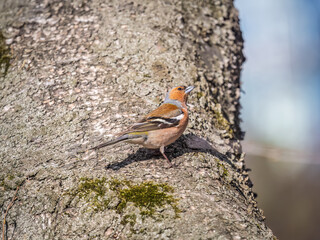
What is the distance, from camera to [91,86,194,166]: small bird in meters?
3.14

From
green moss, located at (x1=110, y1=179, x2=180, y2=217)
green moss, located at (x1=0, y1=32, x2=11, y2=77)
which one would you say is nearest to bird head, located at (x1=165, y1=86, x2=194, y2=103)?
green moss, located at (x1=110, y1=179, x2=180, y2=217)

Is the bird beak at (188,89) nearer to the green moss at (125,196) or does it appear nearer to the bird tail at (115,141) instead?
the bird tail at (115,141)

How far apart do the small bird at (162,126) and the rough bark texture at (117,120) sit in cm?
14

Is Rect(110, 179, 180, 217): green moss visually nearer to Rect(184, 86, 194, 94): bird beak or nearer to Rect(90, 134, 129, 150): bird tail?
Rect(90, 134, 129, 150): bird tail

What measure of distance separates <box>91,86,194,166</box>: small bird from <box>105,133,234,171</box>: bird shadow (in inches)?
3.1

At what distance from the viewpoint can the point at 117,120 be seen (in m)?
3.36

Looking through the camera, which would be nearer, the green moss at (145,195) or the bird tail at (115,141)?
the green moss at (145,195)

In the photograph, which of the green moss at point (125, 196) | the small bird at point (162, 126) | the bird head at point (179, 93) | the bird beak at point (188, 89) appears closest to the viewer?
the green moss at point (125, 196)

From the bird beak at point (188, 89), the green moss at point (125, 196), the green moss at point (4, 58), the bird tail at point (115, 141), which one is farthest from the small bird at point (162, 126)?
the green moss at point (4, 58)

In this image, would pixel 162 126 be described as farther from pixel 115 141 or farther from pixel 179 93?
pixel 115 141

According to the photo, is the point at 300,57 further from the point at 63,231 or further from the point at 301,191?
the point at 63,231

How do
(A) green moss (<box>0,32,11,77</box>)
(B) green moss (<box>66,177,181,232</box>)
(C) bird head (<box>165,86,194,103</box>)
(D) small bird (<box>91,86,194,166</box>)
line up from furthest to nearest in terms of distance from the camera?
(A) green moss (<box>0,32,11,77</box>) < (C) bird head (<box>165,86,194,103</box>) < (D) small bird (<box>91,86,194,166</box>) < (B) green moss (<box>66,177,181,232</box>)

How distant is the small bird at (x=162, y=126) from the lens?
3138 millimetres

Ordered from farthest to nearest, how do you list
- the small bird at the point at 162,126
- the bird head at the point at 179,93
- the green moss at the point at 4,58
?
1. the green moss at the point at 4,58
2. the bird head at the point at 179,93
3. the small bird at the point at 162,126
